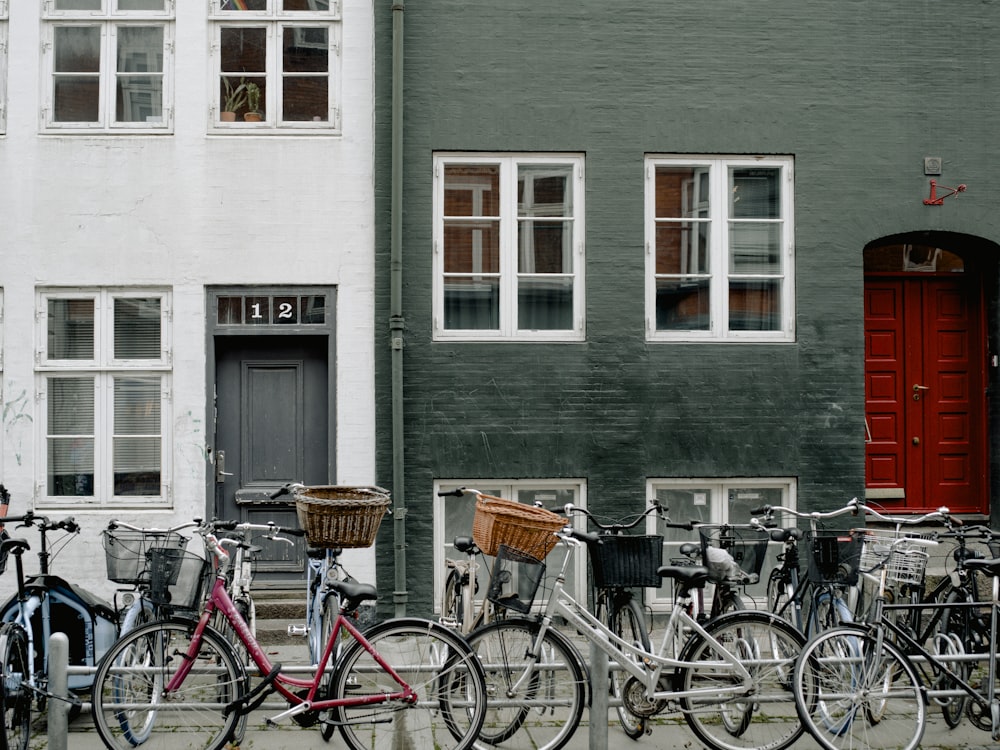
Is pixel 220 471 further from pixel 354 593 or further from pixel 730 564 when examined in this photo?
pixel 730 564

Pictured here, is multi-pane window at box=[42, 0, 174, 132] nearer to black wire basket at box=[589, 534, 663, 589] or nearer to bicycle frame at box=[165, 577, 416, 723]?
bicycle frame at box=[165, 577, 416, 723]

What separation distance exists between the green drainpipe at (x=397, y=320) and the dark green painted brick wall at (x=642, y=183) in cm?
13

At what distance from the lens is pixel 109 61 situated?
31.2 ft

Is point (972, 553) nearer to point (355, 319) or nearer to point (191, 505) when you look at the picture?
point (355, 319)

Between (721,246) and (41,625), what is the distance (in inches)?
247

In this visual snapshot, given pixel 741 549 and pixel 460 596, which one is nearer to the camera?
pixel 741 549

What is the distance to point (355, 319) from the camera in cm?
936

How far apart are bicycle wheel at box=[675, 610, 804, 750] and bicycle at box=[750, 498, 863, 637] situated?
25.7 inches

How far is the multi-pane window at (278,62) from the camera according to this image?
9531 mm

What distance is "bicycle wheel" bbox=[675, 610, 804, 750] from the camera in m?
5.97

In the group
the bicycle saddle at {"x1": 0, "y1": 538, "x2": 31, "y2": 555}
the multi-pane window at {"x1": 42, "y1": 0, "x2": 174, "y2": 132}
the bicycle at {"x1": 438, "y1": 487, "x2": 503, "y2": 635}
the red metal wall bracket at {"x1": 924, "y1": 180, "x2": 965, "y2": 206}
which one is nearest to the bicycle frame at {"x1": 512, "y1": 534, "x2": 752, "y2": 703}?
the bicycle at {"x1": 438, "y1": 487, "x2": 503, "y2": 635}

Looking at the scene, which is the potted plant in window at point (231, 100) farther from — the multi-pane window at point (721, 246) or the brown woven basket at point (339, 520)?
the brown woven basket at point (339, 520)

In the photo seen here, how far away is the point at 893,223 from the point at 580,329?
2.92 meters

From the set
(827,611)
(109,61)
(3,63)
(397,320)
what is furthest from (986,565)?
(3,63)
